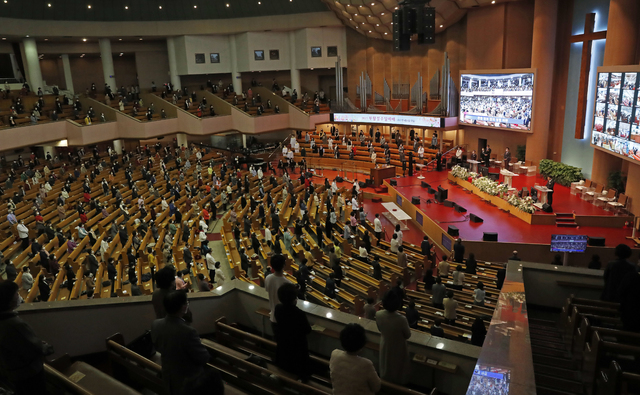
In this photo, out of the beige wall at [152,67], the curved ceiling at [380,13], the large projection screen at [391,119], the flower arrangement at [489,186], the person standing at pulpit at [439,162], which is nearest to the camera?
the flower arrangement at [489,186]

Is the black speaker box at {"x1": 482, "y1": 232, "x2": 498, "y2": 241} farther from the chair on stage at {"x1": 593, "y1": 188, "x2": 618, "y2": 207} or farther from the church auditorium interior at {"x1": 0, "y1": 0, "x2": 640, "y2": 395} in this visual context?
the chair on stage at {"x1": 593, "y1": 188, "x2": 618, "y2": 207}

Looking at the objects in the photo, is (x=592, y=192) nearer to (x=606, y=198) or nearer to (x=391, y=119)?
(x=606, y=198)

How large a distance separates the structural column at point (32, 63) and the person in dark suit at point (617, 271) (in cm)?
2821

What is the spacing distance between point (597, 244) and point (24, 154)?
2624 centimetres

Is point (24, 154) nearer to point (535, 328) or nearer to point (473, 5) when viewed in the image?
point (473, 5)

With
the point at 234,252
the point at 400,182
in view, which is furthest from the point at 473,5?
the point at 234,252

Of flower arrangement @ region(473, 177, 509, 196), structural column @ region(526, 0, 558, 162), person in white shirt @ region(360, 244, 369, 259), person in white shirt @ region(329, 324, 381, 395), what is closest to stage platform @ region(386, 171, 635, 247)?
flower arrangement @ region(473, 177, 509, 196)

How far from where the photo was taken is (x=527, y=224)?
13.2 meters

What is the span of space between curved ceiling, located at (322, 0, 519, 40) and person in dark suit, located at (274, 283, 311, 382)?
1846cm

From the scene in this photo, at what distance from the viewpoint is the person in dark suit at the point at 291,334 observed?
3.37 m

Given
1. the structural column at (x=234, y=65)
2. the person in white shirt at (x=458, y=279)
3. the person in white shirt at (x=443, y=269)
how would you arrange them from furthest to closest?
the structural column at (x=234, y=65), the person in white shirt at (x=443, y=269), the person in white shirt at (x=458, y=279)

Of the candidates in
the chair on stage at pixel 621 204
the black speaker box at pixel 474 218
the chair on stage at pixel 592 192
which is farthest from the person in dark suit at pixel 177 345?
the chair on stage at pixel 592 192

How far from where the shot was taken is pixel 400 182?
752 inches

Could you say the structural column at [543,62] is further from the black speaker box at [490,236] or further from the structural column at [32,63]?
the structural column at [32,63]
